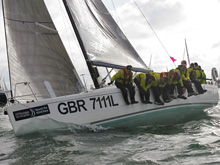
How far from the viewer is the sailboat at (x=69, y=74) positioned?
20.6ft

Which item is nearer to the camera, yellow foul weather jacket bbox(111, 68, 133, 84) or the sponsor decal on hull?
the sponsor decal on hull

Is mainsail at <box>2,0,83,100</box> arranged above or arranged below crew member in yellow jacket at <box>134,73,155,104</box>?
above

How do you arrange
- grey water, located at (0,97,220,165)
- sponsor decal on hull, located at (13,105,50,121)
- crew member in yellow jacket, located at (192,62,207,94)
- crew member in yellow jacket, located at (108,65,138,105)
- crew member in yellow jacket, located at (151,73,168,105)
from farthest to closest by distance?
crew member in yellow jacket, located at (192,62,207,94) → crew member in yellow jacket, located at (151,73,168,105) → crew member in yellow jacket, located at (108,65,138,105) → sponsor decal on hull, located at (13,105,50,121) → grey water, located at (0,97,220,165)

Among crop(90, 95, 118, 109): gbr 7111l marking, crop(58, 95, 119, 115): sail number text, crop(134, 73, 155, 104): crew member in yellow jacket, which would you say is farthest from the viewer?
crop(134, 73, 155, 104): crew member in yellow jacket

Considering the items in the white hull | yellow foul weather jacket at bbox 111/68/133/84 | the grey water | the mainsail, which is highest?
the mainsail

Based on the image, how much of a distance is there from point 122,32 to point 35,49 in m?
2.71

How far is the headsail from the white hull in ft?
3.80

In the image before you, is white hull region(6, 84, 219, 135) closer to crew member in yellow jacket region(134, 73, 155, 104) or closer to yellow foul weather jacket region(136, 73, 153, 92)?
crew member in yellow jacket region(134, 73, 155, 104)

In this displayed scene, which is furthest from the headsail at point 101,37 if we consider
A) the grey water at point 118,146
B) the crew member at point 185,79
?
the grey water at point 118,146

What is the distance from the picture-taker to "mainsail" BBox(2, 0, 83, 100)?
7801 mm

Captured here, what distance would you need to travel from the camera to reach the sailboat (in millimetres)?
6266

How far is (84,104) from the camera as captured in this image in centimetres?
641

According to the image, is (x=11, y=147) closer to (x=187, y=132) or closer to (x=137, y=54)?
(x=187, y=132)

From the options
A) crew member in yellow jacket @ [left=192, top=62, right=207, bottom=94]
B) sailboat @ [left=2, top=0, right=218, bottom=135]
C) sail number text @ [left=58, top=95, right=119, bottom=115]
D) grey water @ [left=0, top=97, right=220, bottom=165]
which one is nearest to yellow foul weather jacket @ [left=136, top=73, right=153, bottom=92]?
sailboat @ [left=2, top=0, right=218, bottom=135]
